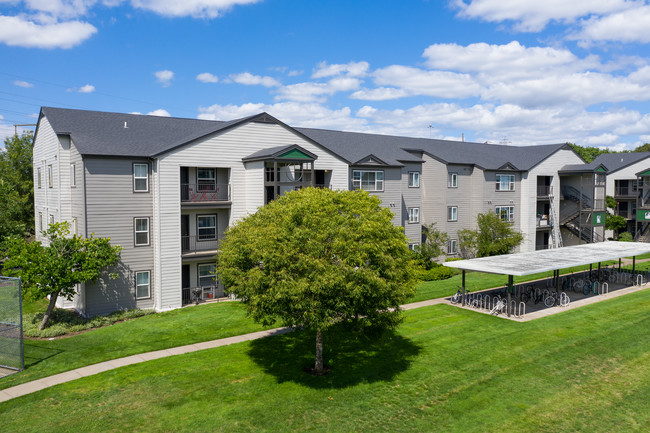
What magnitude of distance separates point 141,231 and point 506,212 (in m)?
34.7

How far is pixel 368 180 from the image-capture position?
123 feet

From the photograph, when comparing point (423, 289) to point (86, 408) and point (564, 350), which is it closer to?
point (564, 350)

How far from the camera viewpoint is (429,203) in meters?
43.7

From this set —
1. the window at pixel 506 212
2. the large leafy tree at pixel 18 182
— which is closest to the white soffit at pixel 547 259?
the window at pixel 506 212

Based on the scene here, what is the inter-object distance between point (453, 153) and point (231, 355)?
3455 centimetres

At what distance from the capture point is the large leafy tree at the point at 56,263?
23.2 metres

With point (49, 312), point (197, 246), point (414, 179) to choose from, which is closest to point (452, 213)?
point (414, 179)

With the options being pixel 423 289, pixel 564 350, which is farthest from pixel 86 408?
pixel 423 289

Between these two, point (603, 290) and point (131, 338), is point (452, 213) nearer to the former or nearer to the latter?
point (603, 290)

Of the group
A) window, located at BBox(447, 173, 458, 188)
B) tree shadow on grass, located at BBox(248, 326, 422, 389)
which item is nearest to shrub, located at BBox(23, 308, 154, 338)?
tree shadow on grass, located at BBox(248, 326, 422, 389)

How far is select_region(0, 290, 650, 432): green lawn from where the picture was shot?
14492 millimetres

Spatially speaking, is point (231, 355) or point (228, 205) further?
point (228, 205)

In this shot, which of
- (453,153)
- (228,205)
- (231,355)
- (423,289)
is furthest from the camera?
(453,153)

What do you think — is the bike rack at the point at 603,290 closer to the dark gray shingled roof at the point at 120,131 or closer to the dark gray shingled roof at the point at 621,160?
the dark gray shingled roof at the point at 120,131
